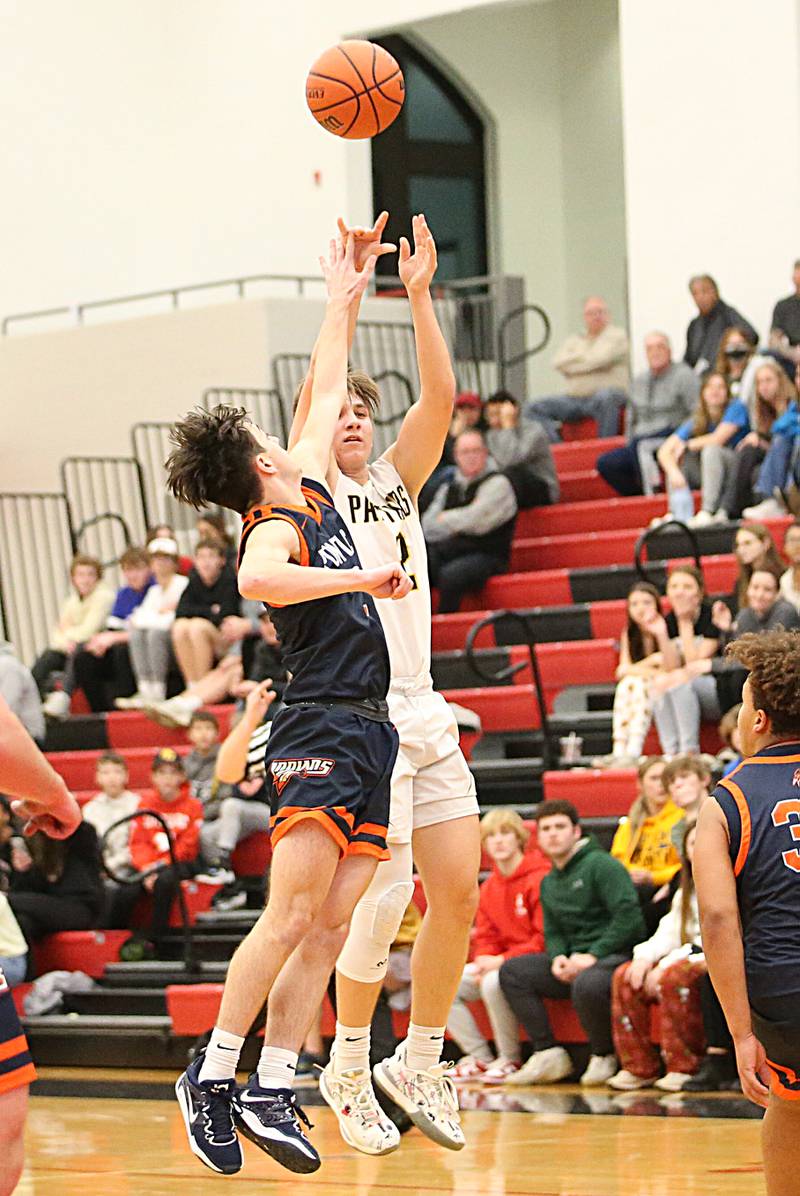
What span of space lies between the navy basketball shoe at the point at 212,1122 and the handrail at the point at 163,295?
10729mm

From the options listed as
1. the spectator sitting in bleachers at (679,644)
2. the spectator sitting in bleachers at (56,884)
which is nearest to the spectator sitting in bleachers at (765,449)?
the spectator sitting in bleachers at (679,644)

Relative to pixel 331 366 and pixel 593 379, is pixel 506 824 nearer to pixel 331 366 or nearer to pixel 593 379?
pixel 331 366

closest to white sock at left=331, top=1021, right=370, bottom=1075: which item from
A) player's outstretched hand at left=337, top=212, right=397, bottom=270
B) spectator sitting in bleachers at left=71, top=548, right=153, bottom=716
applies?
player's outstretched hand at left=337, top=212, right=397, bottom=270

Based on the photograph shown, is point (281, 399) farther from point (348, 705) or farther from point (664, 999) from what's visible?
point (348, 705)

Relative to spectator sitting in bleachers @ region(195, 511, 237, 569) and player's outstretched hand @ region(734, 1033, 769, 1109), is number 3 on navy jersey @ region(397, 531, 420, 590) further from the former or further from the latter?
spectator sitting in bleachers @ region(195, 511, 237, 569)

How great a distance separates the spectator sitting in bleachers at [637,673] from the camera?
9.93 meters

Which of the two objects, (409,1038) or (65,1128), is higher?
(409,1038)

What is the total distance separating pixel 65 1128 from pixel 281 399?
23.4 feet

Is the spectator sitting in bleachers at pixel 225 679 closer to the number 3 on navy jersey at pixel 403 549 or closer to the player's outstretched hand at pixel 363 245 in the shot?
the number 3 on navy jersey at pixel 403 549

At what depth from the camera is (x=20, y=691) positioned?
38.1ft

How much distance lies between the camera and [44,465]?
1588 cm

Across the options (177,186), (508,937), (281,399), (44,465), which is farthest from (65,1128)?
(177,186)

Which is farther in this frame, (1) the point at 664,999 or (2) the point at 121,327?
(2) the point at 121,327

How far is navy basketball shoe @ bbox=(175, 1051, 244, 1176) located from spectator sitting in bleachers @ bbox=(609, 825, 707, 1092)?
11.9 ft
